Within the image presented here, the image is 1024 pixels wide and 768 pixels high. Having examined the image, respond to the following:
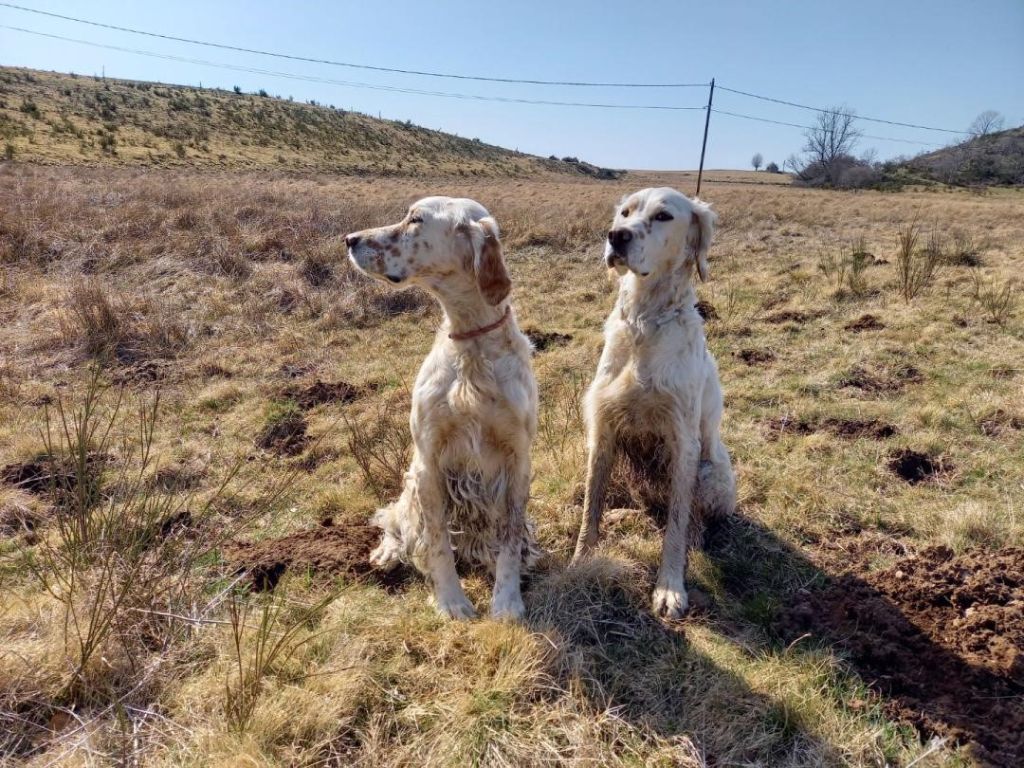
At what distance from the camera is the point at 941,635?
7.66ft

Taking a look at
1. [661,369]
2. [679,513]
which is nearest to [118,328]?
[661,369]

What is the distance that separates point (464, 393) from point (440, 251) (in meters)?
0.58

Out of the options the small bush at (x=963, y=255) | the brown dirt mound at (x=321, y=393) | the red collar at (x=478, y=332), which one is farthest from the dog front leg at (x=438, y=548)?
the small bush at (x=963, y=255)

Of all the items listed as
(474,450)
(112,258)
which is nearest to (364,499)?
(474,450)

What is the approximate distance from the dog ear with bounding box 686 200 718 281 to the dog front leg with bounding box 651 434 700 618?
29.4 inches

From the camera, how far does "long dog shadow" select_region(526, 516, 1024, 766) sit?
193cm

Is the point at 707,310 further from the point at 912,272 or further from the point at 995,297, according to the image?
the point at 995,297

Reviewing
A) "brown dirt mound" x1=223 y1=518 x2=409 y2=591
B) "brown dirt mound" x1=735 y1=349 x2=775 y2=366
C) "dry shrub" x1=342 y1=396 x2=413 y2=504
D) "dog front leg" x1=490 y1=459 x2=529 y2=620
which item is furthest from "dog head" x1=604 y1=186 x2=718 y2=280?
"brown dirt mound" x1=735 y1=349 x2=775 y2=366

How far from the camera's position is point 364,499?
3537mm

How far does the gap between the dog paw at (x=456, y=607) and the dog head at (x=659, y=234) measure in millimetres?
1536

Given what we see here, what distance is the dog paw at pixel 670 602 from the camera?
252 centimetres

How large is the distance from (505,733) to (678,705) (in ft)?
1.97

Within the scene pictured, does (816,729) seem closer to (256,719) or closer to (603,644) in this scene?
(603,644)

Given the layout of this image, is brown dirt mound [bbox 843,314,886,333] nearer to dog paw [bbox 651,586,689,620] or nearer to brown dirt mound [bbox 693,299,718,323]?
brown dirt mound [bbox 693,299,718,323]
